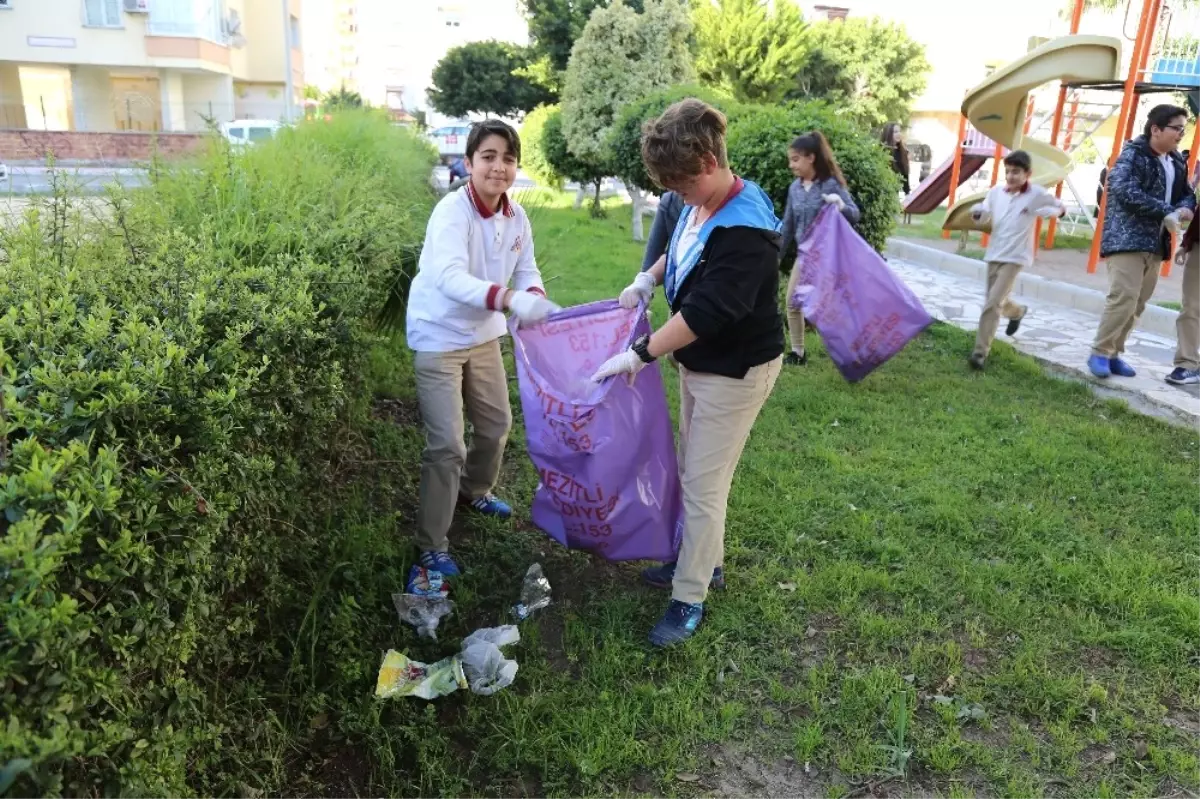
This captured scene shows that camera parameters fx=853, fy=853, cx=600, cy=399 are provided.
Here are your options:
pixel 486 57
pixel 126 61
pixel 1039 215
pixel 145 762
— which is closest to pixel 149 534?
pixel 145 762

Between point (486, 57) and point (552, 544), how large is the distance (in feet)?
108

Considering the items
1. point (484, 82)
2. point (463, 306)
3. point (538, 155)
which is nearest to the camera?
point (463, 306)

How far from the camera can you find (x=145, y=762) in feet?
4.84

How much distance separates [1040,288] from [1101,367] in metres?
3.43

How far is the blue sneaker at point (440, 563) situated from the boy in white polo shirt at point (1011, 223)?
14.4ft

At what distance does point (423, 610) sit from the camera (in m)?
2.90

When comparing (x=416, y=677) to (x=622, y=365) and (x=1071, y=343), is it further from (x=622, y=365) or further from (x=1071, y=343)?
(x=1071, y=343)

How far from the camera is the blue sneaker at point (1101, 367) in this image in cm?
584

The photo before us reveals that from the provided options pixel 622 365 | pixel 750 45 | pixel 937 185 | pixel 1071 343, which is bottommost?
pixel 1071 343

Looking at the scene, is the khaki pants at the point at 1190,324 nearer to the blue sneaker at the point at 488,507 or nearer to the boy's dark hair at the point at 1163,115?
the boy's dark hair at the point at 1163,115

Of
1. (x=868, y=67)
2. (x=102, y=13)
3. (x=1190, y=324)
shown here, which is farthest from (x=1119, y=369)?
(x=102, y=13)

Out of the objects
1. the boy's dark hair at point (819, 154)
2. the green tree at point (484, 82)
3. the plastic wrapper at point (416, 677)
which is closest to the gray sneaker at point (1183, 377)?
the boy's dark hair at point (819, 154)

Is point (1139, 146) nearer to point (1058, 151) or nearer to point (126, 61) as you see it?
point (1058, 151)

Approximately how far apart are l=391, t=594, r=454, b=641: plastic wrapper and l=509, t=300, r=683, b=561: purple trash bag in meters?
0.52
